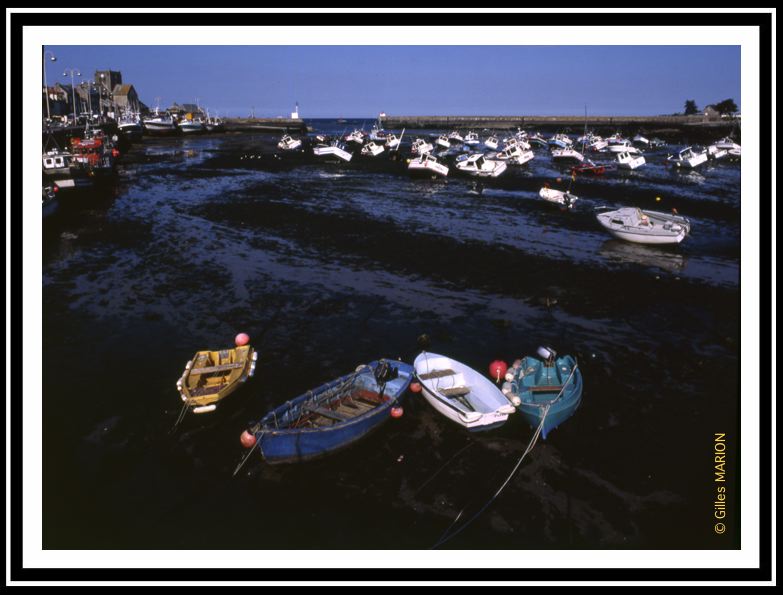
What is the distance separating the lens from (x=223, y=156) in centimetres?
7188

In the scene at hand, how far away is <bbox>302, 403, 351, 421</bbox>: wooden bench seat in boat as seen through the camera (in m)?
11.9

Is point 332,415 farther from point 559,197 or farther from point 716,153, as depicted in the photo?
point 716,153

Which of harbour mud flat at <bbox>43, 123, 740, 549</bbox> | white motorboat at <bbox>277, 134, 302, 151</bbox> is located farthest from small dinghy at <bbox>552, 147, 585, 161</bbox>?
white motorboat at <bbox>277, 134, 302, 151</bbox>

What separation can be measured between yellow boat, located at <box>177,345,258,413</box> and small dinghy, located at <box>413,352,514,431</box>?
16.5 ft

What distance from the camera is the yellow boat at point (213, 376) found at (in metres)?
12.4

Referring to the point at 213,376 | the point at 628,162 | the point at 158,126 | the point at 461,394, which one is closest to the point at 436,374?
the point at 461,394

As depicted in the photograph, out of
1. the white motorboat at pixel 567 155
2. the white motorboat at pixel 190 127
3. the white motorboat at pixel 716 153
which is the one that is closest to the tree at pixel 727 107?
the white motorboat at pixel 716 153

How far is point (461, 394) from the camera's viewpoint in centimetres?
1299

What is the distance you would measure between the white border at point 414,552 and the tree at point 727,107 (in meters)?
150

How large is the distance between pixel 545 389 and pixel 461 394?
90.2 inches

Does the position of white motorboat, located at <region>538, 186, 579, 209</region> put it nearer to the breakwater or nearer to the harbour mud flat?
the harbour mud flat

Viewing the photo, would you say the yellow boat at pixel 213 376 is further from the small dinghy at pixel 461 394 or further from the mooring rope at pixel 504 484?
the mooring rope at pixel 504 484
